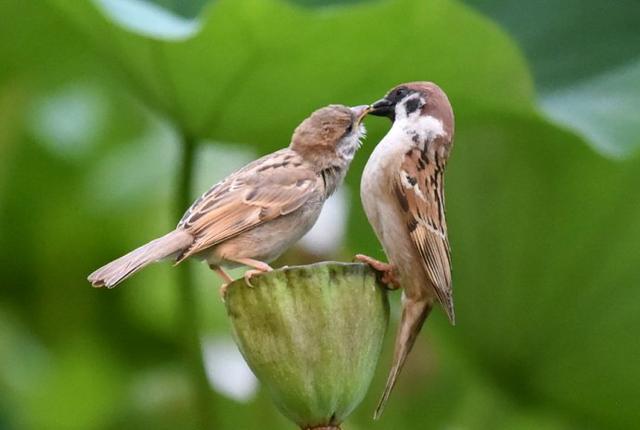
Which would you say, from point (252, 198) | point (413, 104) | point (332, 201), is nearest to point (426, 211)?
point (413, 104)

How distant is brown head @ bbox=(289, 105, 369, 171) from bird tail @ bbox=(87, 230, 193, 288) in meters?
0.31

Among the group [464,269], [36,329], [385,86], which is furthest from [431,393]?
[36,329]

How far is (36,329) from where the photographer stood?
3.40 m

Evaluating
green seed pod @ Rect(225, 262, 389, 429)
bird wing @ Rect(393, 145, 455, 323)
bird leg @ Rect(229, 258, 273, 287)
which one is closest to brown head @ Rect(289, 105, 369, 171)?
bird wing @ Rect(393, 145, 455, 323)

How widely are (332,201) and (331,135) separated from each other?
0.95m

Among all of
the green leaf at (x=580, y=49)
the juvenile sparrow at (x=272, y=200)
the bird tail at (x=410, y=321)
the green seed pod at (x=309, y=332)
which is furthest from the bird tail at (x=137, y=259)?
the green leaf at (x=580, y=49)

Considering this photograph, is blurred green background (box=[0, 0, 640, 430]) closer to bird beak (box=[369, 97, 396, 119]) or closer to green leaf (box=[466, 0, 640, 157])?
green leaf (box=[466, 0, 640, 157])

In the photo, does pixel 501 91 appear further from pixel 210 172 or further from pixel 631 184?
pixel 210 172

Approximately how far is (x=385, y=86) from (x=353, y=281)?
959 mm

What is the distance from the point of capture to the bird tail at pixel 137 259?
202cm

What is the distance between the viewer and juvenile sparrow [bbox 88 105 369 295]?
2.27 m

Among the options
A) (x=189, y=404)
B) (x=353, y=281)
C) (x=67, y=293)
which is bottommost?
(x=189, y=404)

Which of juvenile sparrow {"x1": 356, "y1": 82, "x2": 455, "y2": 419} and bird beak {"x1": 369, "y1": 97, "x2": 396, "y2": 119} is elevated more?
bird beak {"x1": 369, "y1": 97, "x2": 396, "y2": 119}

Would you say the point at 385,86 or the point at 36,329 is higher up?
the point at 385,86
